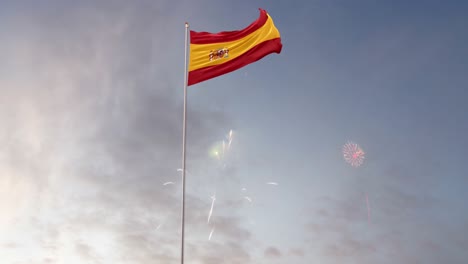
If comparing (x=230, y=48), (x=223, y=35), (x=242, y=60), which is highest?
(x=223, y=35)

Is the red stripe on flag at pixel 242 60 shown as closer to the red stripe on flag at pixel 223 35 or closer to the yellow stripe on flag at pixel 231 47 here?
the yellow stripe on flag at pixel 231 47

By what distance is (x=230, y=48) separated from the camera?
30938mm

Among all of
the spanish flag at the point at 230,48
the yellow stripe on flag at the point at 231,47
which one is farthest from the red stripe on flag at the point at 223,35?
the yellow stripe on flag at the point at 231,47

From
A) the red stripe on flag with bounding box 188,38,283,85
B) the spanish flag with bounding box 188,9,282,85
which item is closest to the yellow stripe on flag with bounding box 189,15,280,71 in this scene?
the spanish flag with bounding box 188,9,282,85

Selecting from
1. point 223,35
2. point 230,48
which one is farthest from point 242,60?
point 223,35

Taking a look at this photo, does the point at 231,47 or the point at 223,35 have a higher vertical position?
the point at 223,35

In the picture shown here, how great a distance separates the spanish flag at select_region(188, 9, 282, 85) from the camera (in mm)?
30469

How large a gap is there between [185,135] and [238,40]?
7.16m

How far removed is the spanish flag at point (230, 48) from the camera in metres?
30.5

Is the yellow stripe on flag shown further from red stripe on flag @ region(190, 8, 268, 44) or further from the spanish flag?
red stripe on flag @ region(190, 8, 268, 44)

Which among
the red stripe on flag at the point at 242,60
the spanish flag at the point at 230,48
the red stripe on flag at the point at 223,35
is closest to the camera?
the red stripe on flag at the point at 242,60

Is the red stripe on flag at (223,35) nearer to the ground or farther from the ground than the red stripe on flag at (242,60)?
farther from the ground

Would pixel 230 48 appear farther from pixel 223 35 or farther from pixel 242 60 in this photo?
pixel 242 60

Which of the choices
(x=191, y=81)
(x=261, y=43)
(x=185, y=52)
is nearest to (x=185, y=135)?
(x=191, y=81)
